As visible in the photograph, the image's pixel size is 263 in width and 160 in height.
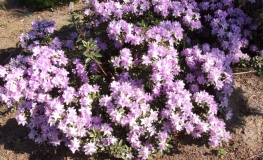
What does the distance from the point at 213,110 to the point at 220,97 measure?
0.77 ft

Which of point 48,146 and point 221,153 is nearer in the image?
point 221,153

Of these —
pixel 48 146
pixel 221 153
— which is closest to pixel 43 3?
pixel 48 146

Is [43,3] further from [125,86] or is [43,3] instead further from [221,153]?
[221,153]

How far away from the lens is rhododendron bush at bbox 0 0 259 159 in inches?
124

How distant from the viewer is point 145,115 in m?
3.16

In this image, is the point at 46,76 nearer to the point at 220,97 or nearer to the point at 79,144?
the point at 79,144

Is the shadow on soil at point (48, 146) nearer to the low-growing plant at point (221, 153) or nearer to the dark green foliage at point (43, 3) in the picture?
the low-growing plant at point (221, 153)

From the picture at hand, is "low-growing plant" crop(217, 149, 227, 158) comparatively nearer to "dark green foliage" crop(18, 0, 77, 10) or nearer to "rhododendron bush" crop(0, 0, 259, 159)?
"rhododendron bush" crop(0, 0, 259, 159)

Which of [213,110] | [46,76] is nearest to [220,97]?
[213,110]

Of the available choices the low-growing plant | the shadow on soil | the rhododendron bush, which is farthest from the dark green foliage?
the low-growing plant

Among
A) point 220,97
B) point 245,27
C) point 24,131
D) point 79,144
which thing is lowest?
point 79,144

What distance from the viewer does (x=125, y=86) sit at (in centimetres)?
318

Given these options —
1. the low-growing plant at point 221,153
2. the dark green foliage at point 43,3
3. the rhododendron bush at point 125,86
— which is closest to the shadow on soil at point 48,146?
the low-growing plant at point 221,153

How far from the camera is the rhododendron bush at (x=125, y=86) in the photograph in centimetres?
314
